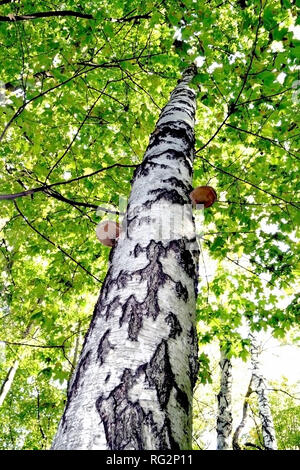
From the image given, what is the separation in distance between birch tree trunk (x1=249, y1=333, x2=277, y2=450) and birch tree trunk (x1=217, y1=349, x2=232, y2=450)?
0.84m

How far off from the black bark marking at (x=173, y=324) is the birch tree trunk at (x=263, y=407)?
6532 millimetres

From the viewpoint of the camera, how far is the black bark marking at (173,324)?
89 cm

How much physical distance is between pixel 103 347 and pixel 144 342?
116 mm

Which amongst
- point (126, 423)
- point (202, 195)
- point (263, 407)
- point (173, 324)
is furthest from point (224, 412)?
point (126, 423)

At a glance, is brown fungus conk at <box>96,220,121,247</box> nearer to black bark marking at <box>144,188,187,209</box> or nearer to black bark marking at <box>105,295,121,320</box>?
black bark marking at <box>144,188,187,209</box>

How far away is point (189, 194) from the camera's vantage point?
5.04ft

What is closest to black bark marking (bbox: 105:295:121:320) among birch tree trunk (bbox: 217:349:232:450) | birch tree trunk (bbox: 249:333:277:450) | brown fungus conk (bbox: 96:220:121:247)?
brown fungus conk (bbox: 96:220:121:247)

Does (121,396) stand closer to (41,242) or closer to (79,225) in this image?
(79,225)

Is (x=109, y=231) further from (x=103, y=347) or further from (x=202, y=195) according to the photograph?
(x=103, y=347)

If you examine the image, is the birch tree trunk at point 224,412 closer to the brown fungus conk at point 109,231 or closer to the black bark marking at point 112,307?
the brown fungus conk at point 109,231

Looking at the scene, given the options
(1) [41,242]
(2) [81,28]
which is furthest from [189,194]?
(1) [41,242]

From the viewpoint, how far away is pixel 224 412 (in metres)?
5.99

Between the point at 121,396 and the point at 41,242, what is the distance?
409cm

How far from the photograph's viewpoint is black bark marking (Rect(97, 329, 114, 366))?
80cm
